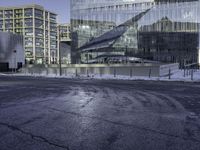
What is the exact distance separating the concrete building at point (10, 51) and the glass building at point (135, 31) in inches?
524

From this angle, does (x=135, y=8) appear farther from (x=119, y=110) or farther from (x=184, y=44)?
(x=119, y=110)

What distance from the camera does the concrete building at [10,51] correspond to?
67119mm

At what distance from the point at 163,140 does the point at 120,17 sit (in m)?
68.9

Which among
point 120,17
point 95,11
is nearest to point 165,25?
point 120,17

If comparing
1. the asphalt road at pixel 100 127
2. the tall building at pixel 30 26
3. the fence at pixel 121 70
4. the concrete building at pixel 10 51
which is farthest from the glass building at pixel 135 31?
the tall building at pixel 30 26

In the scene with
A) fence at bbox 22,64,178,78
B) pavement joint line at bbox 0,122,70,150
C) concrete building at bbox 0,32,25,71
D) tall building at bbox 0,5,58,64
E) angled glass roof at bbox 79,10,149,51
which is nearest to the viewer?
pavement joint line at bbox 0,122,70,150

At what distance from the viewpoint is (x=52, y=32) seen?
184 meters

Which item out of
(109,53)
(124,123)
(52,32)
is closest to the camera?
(124,123)

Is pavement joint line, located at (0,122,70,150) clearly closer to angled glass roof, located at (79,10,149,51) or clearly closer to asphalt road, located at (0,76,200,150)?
asphalt road, located at (0,76,200,150)

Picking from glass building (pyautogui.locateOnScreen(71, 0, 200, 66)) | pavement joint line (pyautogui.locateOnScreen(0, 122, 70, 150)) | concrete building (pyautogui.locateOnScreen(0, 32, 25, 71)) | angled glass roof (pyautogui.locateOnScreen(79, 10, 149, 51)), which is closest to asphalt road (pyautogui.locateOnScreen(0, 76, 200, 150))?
pavement joint line (pyautogui.locateOnScreen(0, 122, 70, 150))

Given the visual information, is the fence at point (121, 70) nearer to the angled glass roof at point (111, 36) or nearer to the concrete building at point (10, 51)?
the concrete building at point (10, 51)

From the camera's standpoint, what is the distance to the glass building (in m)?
66.8

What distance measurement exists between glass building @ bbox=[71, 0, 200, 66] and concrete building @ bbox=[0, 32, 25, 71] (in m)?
13.3

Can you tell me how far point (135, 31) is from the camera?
238 ft
